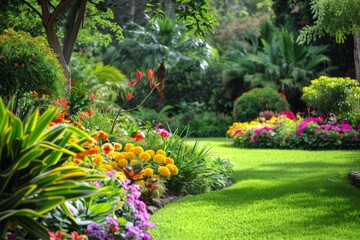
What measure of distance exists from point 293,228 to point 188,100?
64.7ft

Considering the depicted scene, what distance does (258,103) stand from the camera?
734 inches

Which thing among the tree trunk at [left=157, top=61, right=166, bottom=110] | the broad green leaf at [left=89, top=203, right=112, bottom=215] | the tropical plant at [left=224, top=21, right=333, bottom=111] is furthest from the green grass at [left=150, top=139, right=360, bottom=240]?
the tree trunk at [left=157, top=61, right=166, bottom=110]

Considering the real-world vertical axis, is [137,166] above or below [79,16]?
below

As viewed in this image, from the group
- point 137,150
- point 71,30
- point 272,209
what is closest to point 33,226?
point 137,150

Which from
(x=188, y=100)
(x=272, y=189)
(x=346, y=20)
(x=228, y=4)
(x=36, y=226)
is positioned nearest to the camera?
(x=36, y=226)

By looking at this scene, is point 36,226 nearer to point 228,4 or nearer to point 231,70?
point 231,70

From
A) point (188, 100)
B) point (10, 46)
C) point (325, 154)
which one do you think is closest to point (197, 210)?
point (10, 46)

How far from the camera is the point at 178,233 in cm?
511

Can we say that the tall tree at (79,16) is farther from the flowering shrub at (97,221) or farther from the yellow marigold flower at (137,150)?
the flowering shrub at (97,221)

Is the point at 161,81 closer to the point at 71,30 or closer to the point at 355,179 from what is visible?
the point at 71,30

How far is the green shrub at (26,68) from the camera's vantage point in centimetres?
740

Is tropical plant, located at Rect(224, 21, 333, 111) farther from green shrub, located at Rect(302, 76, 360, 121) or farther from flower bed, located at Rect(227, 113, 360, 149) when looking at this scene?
flower bed, located at Rect(227, 113, 360, 149)

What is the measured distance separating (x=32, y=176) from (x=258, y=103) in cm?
1552

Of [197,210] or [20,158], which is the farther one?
[197,210]
